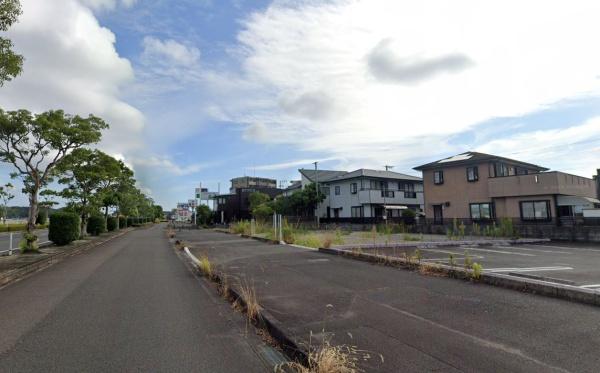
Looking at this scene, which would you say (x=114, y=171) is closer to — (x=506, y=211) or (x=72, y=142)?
(x=72, y=142)

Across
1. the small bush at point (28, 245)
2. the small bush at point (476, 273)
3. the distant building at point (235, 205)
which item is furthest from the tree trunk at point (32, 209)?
the distant building at point (235, 205)

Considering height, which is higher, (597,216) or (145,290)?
(597,216)

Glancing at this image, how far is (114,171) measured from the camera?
83.9 feet

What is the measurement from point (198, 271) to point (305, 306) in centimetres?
570

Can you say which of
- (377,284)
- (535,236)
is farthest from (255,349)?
(535,236)

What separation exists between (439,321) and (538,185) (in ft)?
84.2

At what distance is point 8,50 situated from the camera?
31.0ft

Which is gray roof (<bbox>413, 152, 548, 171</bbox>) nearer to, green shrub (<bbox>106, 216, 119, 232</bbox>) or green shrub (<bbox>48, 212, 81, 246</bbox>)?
green shrub (<bbox>48, 212, 81, 246</bbox>)

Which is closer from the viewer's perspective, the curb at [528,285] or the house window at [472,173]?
the curb at [528,285]

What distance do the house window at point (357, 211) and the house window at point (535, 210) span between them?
19210 mm

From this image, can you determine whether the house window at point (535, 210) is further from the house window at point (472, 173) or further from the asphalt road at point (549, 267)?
the asphalt road at point (549, 267)

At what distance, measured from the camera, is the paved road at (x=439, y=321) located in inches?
155

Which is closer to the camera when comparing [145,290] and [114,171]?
[145,290]

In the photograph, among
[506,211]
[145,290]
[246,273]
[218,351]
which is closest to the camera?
[218,351]
